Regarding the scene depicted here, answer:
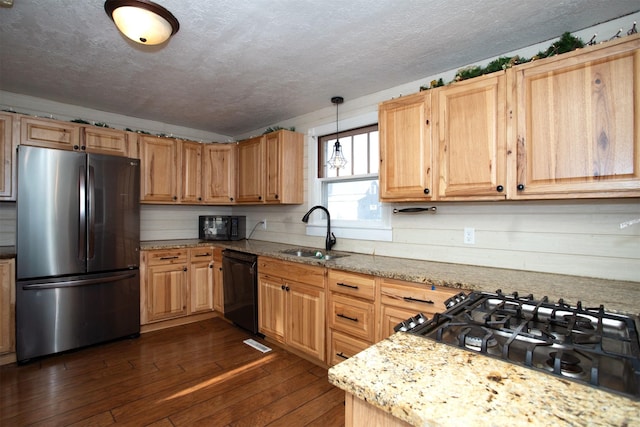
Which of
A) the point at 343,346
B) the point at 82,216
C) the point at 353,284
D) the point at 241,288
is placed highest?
the point at 82,216

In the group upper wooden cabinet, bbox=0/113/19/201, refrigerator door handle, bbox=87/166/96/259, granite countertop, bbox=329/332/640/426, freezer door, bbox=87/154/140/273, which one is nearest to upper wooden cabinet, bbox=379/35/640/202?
Result: granite countertop, bbox=329/332/640/426

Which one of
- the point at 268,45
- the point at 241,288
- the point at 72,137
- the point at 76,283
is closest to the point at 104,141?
the point at 72,137

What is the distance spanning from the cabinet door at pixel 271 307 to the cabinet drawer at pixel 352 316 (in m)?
0.61

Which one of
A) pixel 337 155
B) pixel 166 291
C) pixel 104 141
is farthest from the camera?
pixel 166 291

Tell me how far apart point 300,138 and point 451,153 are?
1.95 m

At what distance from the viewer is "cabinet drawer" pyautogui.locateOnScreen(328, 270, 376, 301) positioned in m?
2.18

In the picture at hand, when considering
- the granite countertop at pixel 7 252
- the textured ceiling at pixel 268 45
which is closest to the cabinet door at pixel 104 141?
the textured ceiling at pixel 268 45

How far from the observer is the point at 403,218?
2.69 metres

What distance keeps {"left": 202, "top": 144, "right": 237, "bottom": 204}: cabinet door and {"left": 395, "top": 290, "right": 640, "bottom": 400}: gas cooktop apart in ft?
11.0

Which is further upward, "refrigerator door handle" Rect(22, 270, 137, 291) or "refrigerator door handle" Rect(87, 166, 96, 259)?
"refrigerator door handle" Rect(87, 166, 96, 259)

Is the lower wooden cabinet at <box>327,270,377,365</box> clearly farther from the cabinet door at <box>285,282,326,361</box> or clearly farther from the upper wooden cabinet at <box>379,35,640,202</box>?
the upper wooden cabinet at <box>379,35,640,202</box>

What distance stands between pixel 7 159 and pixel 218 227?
205cm

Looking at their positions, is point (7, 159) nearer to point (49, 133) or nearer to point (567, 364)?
point (49, 133)

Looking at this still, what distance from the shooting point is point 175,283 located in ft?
11.5
